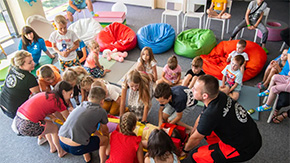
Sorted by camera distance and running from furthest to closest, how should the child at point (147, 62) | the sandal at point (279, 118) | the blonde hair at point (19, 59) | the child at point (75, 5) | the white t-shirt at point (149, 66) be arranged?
1. the child at point (75, 5)
2. the white t-shirt at point (149, 66)
3. the child at point (147, 62)
4. the sandal at point (279, 118)
5. the blonde hair at point (19, 59)

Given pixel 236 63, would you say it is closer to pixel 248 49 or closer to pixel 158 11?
pixel 248 49

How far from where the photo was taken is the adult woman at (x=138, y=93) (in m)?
2.59

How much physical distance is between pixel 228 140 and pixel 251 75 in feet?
7.20

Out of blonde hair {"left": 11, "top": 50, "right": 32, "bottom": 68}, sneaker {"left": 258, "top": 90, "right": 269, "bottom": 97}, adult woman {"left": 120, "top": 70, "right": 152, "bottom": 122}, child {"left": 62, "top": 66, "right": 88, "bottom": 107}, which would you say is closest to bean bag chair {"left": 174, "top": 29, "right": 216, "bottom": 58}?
sneaker {"left": 258, "top": 90, "right": 269, "bottom": 97}

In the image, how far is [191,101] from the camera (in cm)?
255

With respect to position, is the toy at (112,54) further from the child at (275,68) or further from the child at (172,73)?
the child at (275,68)

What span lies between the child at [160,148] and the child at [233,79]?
69.9 inches

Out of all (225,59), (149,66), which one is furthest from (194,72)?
(225,59)

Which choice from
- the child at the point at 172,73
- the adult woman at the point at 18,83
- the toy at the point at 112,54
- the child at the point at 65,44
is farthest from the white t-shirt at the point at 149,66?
the adult woman at the point at 18,83

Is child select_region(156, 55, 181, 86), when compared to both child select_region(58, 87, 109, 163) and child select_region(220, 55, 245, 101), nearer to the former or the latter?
child select_region(220, 55, 245, 101)

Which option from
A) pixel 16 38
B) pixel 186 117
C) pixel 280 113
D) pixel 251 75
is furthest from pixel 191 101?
pixel 16 38

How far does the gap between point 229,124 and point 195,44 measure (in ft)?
9.15

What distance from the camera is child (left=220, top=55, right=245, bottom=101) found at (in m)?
3.13

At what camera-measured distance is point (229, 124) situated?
1821mm
